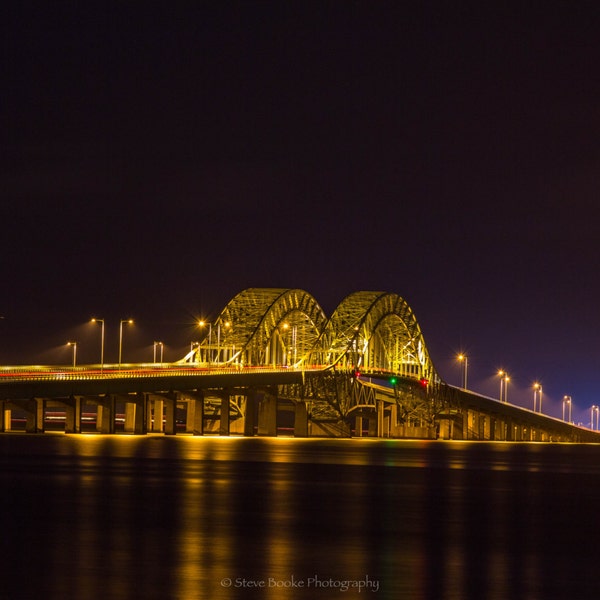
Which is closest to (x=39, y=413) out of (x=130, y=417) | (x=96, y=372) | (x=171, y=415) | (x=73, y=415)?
(x=73, y=415)

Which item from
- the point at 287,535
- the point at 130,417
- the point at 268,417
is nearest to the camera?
the point at 287,535

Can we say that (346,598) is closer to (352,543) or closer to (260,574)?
(260,574)

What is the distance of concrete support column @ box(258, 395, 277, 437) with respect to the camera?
640 ft

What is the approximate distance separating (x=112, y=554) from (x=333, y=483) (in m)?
33.4

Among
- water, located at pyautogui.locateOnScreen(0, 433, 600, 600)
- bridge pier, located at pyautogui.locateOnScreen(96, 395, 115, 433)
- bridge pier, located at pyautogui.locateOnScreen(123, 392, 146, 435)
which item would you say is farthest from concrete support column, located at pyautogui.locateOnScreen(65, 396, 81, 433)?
water, located at pyautogui.locateOnScreen(0, 433, 600, 600)

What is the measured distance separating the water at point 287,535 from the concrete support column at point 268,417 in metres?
119

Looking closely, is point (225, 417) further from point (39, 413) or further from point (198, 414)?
point (39, 413)

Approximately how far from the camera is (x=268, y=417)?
7687 inches

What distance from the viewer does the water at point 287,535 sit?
31.8m

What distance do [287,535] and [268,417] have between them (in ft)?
505

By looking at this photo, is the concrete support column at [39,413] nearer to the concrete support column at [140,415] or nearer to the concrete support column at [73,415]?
the concrete support column at [73,415]

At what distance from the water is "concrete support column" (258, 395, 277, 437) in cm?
11869

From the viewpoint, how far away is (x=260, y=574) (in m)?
33.3

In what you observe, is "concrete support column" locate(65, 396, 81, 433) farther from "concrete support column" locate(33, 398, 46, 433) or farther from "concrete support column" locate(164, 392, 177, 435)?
"concrete support column" locate(164, 392, 177, 435)
